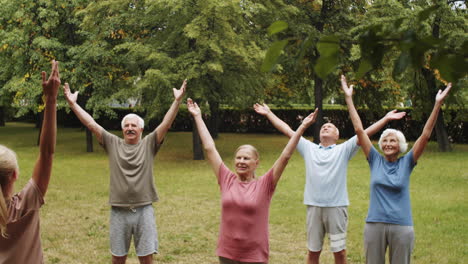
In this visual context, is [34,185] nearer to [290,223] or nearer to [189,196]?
[290,223]

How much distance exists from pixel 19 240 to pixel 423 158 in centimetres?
1763

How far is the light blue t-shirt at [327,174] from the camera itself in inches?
219

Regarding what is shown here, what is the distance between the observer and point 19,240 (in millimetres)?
2877

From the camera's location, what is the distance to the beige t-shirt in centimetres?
285

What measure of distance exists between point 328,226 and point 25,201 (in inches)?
139

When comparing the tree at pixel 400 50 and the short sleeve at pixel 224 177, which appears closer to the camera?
the tree at pixel 400 50

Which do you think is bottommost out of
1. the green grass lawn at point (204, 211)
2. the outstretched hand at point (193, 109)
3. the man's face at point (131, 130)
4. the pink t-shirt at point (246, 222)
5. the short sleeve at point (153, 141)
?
the green grass lawn at point (204, 211)

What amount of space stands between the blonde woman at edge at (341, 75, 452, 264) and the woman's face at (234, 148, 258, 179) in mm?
1323

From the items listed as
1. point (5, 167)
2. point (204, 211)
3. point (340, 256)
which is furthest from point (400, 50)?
point (204, 211)

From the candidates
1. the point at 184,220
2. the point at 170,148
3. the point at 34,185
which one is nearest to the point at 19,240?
the point at 34,185

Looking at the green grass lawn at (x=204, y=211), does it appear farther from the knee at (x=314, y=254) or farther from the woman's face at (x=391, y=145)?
the woman's face at (x=391, y=145)

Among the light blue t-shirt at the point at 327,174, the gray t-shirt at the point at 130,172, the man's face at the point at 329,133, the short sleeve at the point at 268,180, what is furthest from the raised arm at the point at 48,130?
the man's face at the point at 329,133

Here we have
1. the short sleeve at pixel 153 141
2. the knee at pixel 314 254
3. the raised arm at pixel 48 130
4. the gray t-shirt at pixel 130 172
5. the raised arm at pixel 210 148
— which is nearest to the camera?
the raised arm at pixel 48 130

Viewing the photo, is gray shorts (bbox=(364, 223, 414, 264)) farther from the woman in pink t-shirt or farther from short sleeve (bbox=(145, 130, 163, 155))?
short sleeve (bbox=(145, 130, 163, 155))
